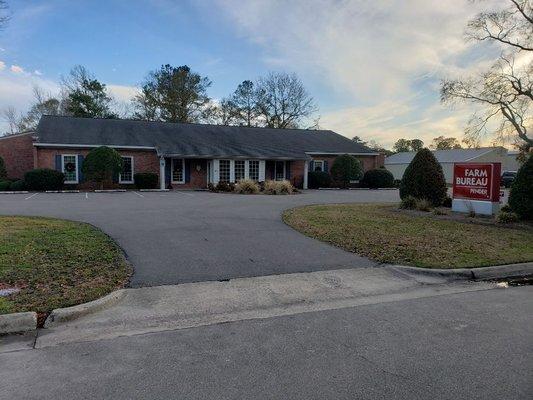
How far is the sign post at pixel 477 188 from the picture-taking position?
13.3 metres

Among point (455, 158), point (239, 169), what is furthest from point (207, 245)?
point (455, 158)

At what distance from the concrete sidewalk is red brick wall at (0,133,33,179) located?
82.1 feet

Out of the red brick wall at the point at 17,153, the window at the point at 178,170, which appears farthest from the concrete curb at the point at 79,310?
the red brick wall at the point at 17,153

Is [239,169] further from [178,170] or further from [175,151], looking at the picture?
[175,151]

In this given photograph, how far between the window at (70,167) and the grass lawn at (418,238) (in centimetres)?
1798

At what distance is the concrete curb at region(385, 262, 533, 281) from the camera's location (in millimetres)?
7066

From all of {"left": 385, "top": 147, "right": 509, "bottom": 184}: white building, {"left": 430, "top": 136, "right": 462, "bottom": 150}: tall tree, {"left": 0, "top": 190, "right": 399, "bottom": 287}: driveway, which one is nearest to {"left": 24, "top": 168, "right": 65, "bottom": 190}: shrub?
{"left": 0, "top": 190, "right": 399, "bottom": 287}: driveway

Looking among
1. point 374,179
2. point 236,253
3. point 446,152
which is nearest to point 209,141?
point 374,179

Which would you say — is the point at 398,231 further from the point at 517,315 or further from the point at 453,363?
the point at 453,363

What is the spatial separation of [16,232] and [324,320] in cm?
771

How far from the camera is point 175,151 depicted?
91.2ft

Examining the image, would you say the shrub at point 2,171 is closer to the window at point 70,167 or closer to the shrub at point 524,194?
the window at point 70,167

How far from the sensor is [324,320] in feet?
16.5

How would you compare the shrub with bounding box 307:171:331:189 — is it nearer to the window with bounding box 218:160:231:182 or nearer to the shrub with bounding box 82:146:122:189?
the window with bounding box 218:160:231:182
